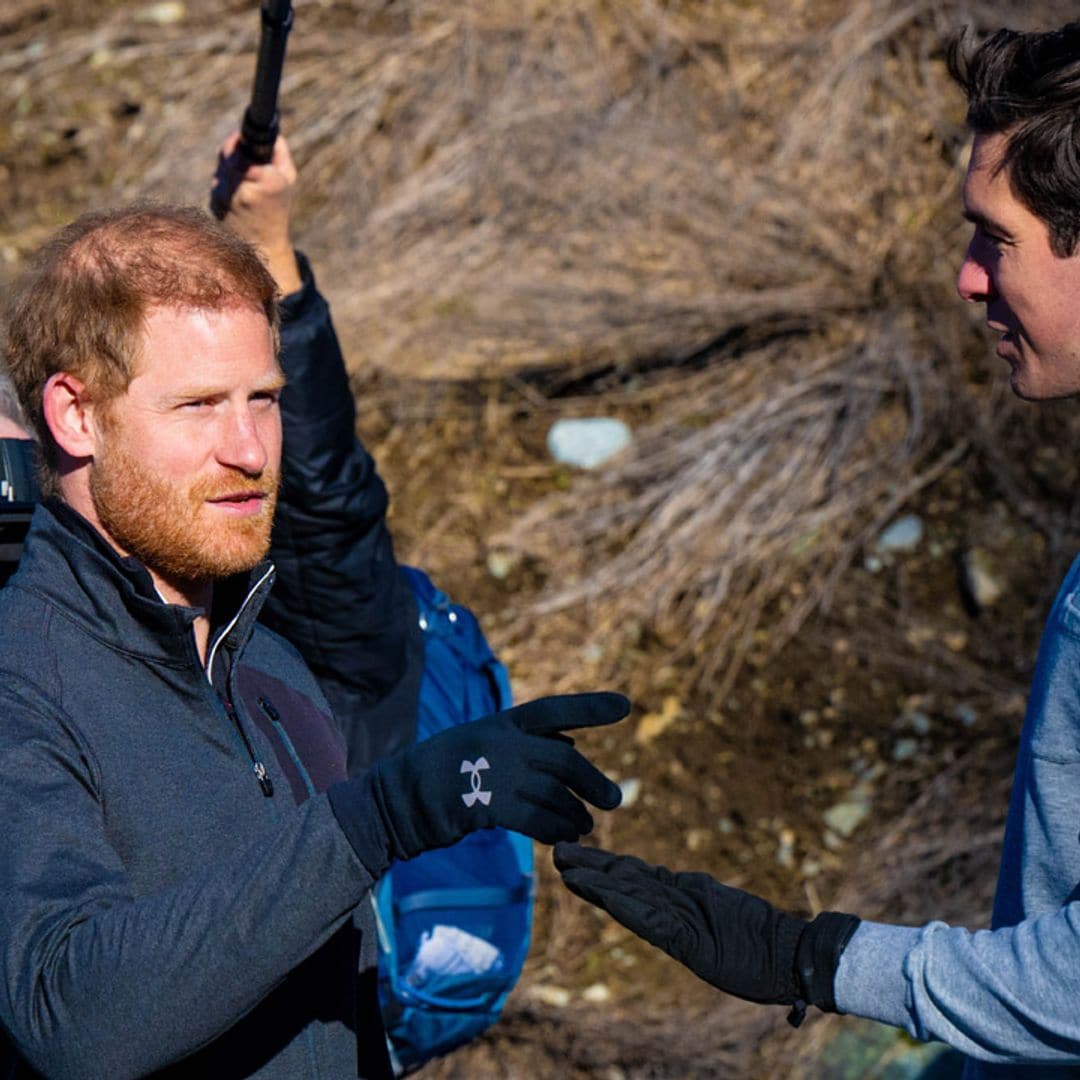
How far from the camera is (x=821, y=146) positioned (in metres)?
5.24

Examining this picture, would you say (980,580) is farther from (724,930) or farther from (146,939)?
(146,939)

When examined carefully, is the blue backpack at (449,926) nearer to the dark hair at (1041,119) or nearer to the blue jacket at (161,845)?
the blue jacket at (161,845)

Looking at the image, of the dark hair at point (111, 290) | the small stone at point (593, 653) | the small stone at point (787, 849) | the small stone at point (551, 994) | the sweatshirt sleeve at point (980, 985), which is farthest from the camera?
the small stone at point (593, 653)

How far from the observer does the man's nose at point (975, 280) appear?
1.81 m

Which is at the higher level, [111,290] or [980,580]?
[111,290]

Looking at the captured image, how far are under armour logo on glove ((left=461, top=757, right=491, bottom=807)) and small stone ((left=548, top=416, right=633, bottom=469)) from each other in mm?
3270

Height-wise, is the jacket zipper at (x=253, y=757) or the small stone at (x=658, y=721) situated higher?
the jacket zipper at (x=253, y=757)

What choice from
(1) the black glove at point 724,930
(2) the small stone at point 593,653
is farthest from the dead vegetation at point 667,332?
(1) the black glove at point 724,930

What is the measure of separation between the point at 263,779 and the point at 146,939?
392 millimetres

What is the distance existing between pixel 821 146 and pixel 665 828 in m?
2.70

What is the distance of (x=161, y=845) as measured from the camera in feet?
5.00

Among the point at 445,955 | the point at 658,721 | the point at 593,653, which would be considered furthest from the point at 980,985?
the point at 593,653

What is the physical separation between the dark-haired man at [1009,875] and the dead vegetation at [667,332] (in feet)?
5.44

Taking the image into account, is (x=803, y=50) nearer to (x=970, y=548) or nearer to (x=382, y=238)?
(x=382, y=238)
